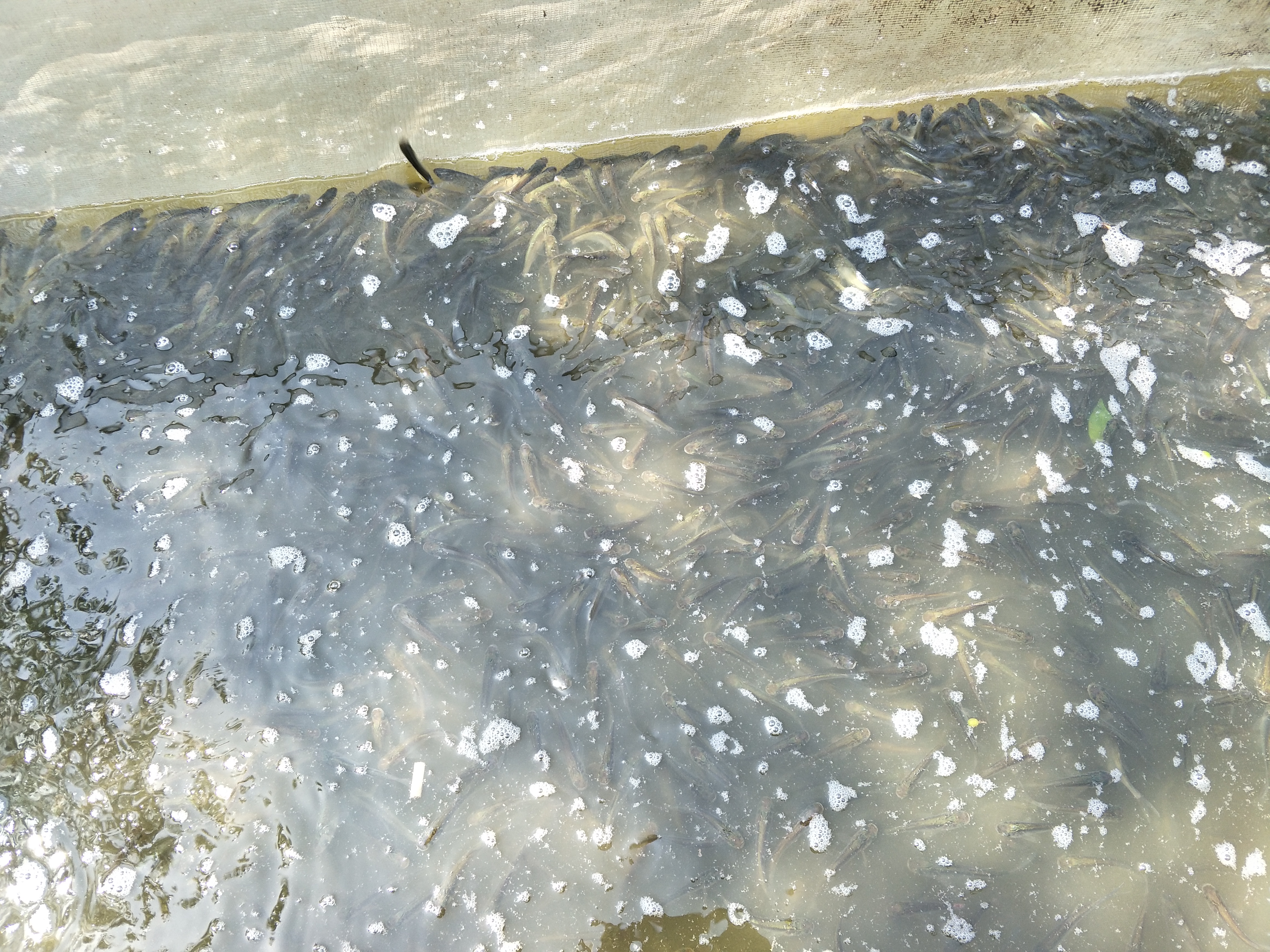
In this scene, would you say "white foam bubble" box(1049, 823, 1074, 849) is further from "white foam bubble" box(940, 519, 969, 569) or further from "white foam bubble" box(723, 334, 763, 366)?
"white foam bubble" box(723, 334, 763, 366)

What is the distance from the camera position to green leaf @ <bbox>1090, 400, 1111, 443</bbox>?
3.07 metres

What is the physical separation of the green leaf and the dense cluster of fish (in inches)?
0.7

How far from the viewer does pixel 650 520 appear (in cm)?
290

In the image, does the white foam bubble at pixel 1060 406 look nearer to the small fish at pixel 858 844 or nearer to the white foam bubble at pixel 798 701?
the white foam bubble at pixel 798 701

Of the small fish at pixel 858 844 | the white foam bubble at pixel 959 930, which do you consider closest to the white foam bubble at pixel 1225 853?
the white foam bubble at pixel 959 930

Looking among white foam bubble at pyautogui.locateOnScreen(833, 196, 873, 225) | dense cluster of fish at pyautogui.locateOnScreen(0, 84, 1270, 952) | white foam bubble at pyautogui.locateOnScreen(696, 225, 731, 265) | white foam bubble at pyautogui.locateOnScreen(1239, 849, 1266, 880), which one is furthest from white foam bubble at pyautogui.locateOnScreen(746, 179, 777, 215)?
white foam bubble at pyautogui.locateOnScreen(1239, 849, 1266, 880)

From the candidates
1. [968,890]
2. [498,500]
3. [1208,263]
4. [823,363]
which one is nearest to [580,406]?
[498,500]

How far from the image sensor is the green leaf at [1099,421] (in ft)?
10.1

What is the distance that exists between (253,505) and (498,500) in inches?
34.4

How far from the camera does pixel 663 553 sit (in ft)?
9.38

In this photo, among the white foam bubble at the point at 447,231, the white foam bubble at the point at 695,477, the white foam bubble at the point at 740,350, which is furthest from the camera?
the white foam bubble at the point at 447,231

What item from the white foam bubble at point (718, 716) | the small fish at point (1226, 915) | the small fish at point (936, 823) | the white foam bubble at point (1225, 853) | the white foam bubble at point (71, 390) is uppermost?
the white foam bubble at point (71, 390)

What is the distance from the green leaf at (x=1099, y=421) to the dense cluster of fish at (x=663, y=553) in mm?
18

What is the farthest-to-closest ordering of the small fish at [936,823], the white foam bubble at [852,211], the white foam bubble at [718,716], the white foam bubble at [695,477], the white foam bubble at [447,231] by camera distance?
the white foam bubble at [852,211] < the white foam bubble at [447,231] < the white foam bubble at [695,477] < the white foam bubble at [718,716] < the small fish at [936,823]
